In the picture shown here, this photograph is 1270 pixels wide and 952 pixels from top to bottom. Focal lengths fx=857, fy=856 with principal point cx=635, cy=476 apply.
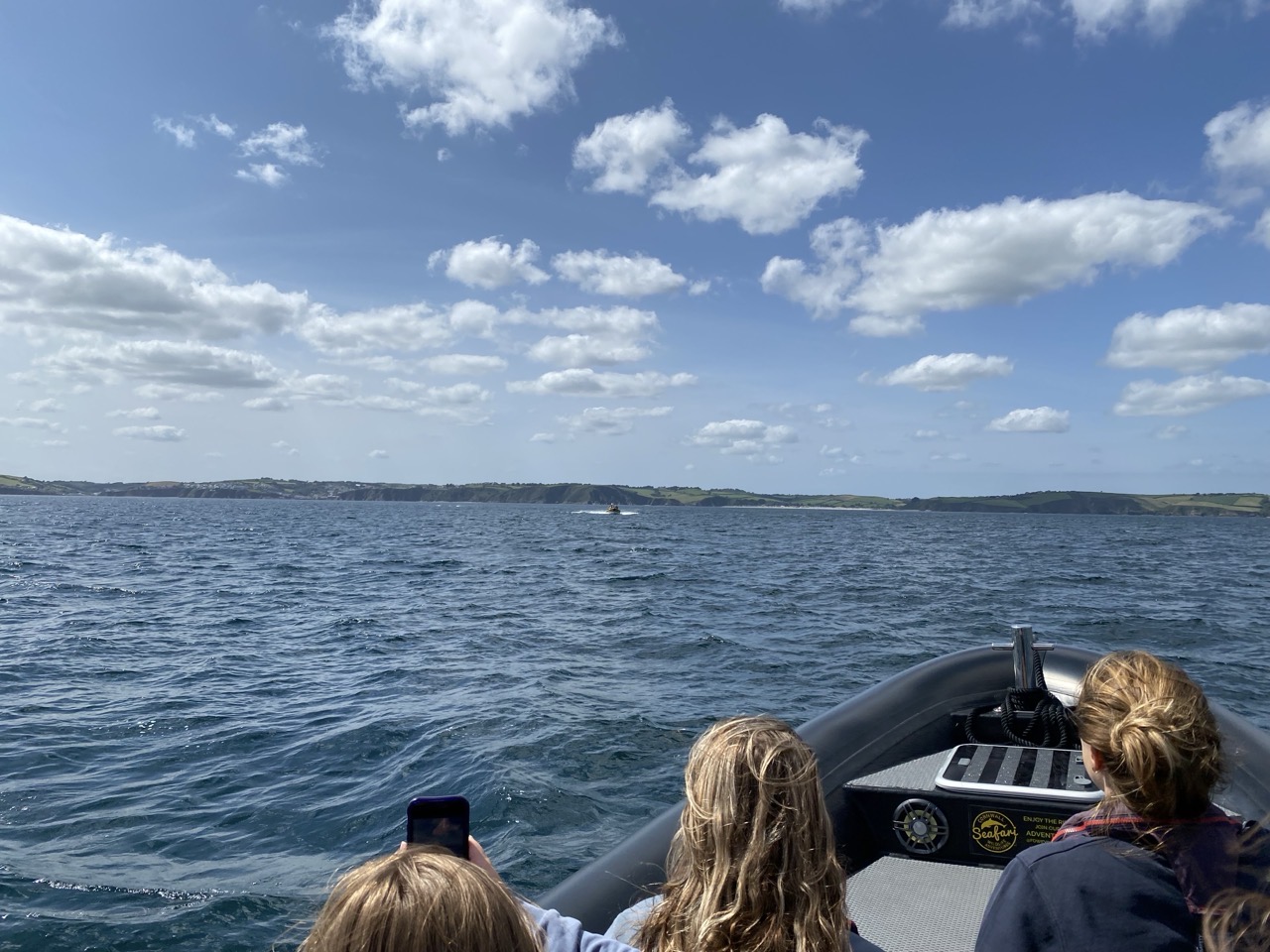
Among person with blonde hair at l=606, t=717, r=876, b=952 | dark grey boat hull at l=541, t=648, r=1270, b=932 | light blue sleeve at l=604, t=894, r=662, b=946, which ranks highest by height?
person with blonde hair at l=606, t=717, r=876, b=952

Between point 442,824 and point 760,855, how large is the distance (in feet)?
2.18

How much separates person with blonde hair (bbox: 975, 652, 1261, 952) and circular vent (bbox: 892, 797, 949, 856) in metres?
2.27

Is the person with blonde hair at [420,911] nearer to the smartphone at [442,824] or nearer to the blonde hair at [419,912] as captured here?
the blonde hair at [419,912]

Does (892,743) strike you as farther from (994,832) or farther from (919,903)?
(919,903)

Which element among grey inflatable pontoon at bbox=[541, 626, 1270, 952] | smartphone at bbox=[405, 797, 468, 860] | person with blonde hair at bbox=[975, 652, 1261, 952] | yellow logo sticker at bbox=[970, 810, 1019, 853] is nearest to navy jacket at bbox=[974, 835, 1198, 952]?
person with blonde hair at bbox=[975, 652, 1261, 952]

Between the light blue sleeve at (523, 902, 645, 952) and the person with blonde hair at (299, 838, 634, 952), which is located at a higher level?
the person with blonde hair at (299, 838, 634, 952)

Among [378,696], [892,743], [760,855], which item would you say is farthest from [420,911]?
[378,696]

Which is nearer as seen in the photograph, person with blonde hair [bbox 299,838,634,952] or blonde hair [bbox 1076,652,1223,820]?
person with blonde hair [bbox 299,838,634,952]

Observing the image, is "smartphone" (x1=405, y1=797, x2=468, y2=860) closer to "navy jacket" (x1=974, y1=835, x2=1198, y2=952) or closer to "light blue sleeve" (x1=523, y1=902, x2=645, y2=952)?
"light blue sleeve" (x1=523, y1=902, x2=645, y2=952)

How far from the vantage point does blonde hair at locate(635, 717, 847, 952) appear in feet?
5.73

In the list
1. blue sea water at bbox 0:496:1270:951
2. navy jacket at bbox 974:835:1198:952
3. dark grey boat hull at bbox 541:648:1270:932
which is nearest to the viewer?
navy jacket at bbox 974:835:1198:952

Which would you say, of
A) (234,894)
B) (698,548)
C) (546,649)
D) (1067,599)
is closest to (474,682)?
(546,649)

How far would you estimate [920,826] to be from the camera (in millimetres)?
4402

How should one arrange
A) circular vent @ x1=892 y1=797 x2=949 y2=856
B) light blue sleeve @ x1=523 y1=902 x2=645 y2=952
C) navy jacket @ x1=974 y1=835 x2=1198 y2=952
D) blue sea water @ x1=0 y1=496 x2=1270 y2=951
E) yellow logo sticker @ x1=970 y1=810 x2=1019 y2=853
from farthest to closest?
1. blue sea water @ x1=0 y1=496 x2=1270 y2=951
2. circular vent @ x1=892 y1=797 x2=949 y2=856
3. yellow logo sticker @ x1=970 y1=810 x2=1019 y2=853
4. navy jacket @ x1=974 y1=835 x2=1198 y2=952
5. light blue sleeve @ x1=523 y1=902 x2=645 y2=952
